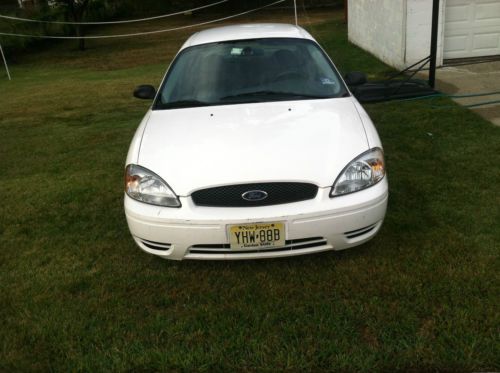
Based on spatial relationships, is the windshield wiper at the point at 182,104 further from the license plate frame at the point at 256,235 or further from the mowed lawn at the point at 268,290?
the license plate frame at the point at 256,235

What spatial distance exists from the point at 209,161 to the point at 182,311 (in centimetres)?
90

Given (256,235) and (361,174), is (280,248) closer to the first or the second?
(256,235)

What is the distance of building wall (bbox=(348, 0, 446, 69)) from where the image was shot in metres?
9.30

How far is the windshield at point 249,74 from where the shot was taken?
12.7 ft

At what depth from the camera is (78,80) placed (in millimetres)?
13297

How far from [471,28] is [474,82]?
229 centimetres

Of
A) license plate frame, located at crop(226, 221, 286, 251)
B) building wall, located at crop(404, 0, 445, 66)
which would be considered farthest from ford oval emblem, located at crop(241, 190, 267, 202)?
building wall, located at crop(404, 0, 445, 66)

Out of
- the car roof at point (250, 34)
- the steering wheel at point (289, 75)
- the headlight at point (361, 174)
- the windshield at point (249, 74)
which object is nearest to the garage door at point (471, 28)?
the car roof at point (250, 34)

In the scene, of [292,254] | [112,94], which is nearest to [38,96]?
[112,94]

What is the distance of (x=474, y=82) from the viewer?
316 inches

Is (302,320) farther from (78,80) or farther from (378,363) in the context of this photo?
(78,80)

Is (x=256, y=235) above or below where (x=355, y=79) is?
below

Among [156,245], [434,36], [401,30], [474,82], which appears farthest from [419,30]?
[156,245]

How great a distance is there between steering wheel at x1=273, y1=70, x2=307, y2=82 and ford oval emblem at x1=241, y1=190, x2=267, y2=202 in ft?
4.62
